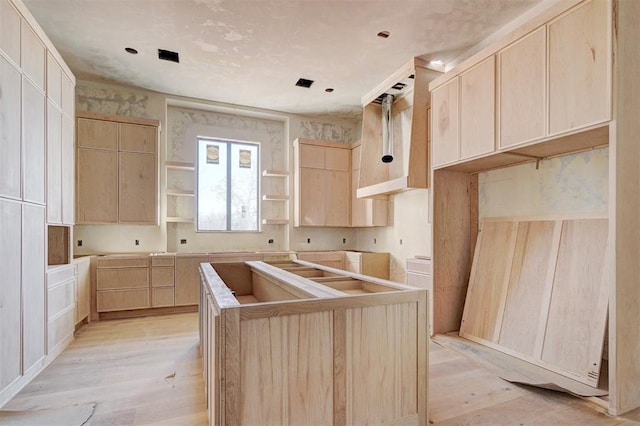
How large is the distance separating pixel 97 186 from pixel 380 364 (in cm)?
463

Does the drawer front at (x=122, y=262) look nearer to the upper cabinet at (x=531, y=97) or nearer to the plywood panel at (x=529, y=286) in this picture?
the upper cabinet at (x=531, y=97)

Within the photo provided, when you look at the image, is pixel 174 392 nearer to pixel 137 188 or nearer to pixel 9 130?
pixel 9 130

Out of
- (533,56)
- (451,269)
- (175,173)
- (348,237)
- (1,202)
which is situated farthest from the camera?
(348,237)

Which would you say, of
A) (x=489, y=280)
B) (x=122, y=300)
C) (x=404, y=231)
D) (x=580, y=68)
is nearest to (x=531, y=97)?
(x=580, y=68)

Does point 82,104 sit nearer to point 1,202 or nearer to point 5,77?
point 5,77

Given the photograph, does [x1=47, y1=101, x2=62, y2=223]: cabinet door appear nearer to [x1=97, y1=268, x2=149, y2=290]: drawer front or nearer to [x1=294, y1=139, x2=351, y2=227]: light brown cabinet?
[x1=97, y1=268, x2=149, y2=290]: drawer front

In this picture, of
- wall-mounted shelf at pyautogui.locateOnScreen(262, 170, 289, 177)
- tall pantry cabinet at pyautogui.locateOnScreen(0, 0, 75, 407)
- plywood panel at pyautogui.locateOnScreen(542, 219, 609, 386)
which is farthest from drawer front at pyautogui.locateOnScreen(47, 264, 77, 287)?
plywood panel at pyautogui.locateOnScreen(542, 219, 609, 386)

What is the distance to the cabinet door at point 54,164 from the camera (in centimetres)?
304

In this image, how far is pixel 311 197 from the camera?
595 centimetres

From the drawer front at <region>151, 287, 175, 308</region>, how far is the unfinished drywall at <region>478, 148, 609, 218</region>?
4.29m

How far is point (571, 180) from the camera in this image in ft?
9.43

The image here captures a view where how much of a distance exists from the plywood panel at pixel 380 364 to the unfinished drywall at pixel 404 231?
9.97ft

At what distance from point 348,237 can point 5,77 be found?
17.6ft

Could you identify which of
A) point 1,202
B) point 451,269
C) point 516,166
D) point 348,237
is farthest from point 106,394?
point 348,237
